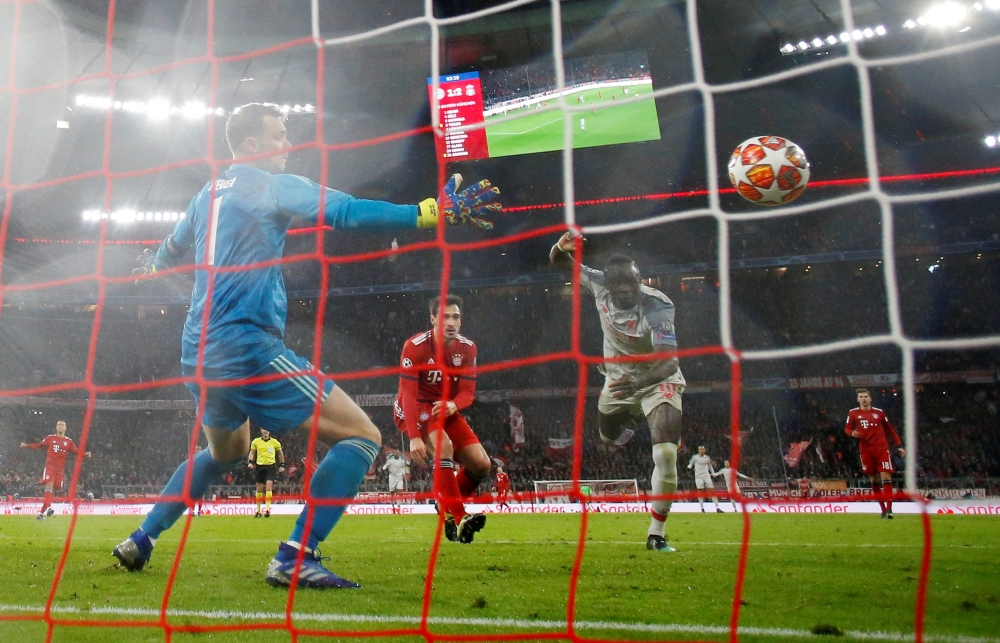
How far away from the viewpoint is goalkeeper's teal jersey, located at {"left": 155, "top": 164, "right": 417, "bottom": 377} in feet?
10.3

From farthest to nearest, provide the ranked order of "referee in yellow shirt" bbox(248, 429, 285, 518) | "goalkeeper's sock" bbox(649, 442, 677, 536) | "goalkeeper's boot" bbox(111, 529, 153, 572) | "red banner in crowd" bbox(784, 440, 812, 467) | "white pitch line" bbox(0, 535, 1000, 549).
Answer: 1. "red banner in crowd" bbox(784, 440, 812, 467)
2. "referee in yellow shirt" bbox(248, 429, 285, 518)
3. "white pitch line" bbox(0, 535, 1000, 549)
4. "goalkeeper's sock" bbox(649, 442, 677, 536)
5. "goalkeeper's boot" bbox(111, 529, 153, 572)

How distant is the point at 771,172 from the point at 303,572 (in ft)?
11.7

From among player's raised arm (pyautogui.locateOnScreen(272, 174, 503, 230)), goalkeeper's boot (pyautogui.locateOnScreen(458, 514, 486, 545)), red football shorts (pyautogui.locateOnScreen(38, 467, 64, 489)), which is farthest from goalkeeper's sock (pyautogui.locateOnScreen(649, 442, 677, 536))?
red football shorts (pyautogui.locateOnScreen(38, 467, 64, 489))

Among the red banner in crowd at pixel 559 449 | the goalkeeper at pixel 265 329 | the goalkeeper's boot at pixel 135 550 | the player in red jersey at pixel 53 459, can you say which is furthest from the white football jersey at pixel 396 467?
the goalkeeper at pixel 265 329

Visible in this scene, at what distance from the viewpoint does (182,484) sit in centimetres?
363

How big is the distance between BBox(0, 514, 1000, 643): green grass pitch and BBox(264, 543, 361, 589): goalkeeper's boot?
0.09 m

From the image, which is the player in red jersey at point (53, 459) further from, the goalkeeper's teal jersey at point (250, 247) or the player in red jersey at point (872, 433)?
the player in red jersey at point (872, 433)

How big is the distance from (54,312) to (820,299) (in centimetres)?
2261

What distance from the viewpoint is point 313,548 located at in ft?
11.1

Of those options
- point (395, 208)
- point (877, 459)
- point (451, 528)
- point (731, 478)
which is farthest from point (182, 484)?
point (877, 459)

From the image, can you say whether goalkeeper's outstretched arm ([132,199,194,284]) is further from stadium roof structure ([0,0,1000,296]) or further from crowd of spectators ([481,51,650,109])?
crowd of spectators ([481,51,650,109])

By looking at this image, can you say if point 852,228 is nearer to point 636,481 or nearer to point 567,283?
point 567,283

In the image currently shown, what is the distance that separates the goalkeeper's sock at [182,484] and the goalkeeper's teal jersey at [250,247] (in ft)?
1.85

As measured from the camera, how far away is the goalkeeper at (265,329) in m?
3.17
